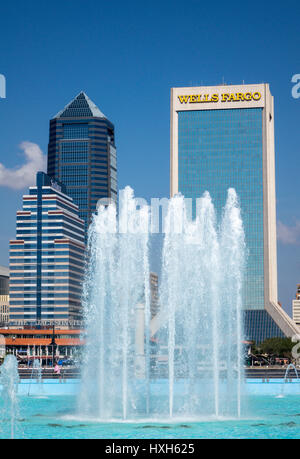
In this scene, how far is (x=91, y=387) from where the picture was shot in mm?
31359

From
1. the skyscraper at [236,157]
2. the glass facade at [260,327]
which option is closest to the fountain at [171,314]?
the glass facade at [260,327]

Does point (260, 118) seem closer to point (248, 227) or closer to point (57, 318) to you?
point (248, 227)

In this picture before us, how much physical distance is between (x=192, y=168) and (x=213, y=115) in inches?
397

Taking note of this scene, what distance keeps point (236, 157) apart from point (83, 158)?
220 ft

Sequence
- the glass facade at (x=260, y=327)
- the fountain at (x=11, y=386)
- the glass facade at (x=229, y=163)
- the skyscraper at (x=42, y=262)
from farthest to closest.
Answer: the skyscraper at (x=42, y=262) → the glass facade at (x=229, y=163) → the glass facade at (x=260, y=327) → the fountain at (x=11, y=386)

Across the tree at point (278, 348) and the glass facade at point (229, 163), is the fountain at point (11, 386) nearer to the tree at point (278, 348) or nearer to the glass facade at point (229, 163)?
the tree at point (278, 348)

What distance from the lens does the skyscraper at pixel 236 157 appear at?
12731cm

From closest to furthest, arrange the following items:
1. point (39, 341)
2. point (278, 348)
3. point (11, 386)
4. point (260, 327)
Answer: point (11, 386) < point (278, 348) < point (260, 327) < point (39, 341)

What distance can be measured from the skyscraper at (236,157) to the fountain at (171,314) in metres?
89.5

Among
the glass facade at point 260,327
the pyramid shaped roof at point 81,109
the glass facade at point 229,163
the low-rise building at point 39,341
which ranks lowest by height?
the low-rise building at point 39,341

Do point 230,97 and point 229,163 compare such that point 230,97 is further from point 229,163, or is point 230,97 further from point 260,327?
point 260,327

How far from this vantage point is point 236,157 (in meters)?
129

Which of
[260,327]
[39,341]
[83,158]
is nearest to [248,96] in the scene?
[260,327]

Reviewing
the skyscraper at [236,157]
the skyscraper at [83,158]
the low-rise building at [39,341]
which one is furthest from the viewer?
the skyscraper at [83,158]
